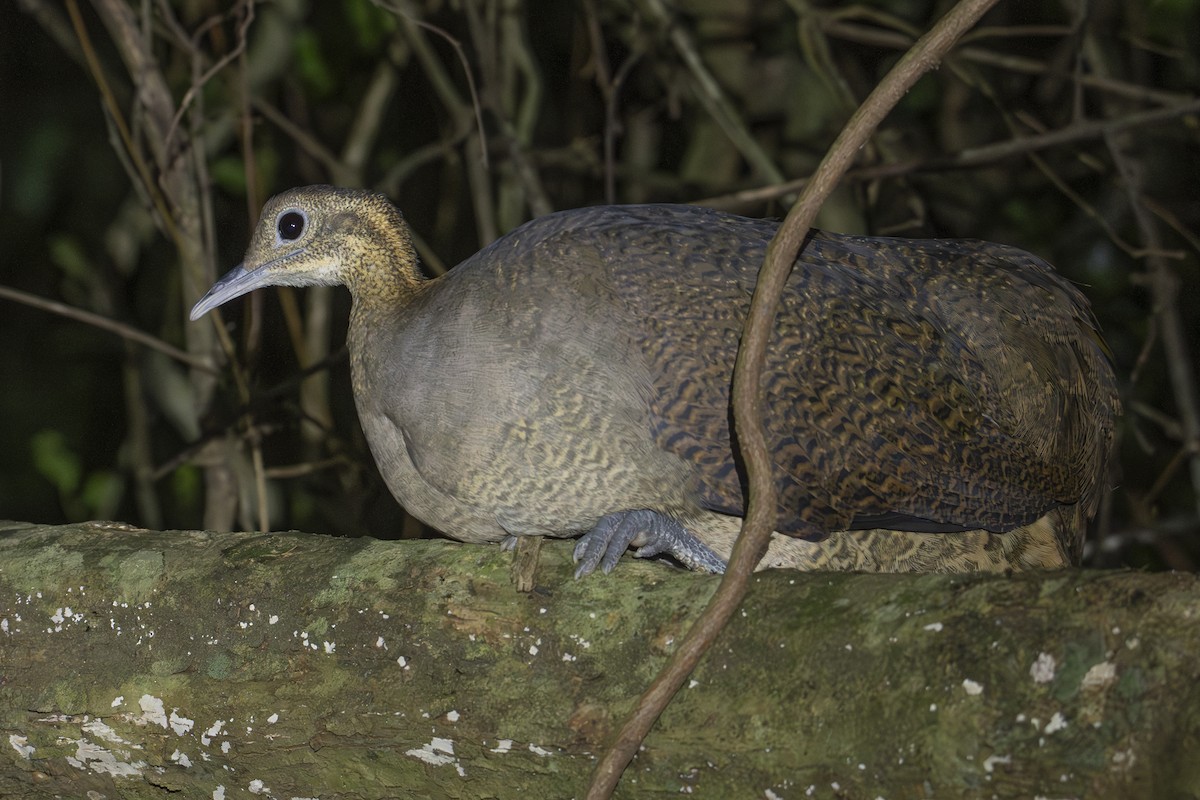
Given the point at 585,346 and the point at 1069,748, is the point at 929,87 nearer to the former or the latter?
the point at 585,346

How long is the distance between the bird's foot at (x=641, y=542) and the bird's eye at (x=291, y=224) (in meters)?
0.98

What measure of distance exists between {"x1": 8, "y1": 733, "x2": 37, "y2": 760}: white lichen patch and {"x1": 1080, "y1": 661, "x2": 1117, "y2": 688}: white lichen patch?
56.3 inches

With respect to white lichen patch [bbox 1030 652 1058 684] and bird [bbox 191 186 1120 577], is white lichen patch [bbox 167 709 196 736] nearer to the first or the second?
bird [bbox 191 186 1120 577]

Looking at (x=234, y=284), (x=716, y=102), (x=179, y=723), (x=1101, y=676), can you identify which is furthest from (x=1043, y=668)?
(x=716, y=102)

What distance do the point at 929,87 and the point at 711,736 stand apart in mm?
3656

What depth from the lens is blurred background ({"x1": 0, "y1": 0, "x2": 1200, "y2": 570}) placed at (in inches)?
157

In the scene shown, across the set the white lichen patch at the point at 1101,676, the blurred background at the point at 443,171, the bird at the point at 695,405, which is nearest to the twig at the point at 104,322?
the blurred background at the point at 443,171

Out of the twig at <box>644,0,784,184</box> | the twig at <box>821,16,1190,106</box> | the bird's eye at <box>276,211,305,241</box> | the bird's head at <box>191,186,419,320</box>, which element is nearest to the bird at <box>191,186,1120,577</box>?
the bird's head at <box>191,186,419,320</box>

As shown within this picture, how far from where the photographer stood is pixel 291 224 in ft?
9.07

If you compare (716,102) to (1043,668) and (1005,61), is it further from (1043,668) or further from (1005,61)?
(1043,668)

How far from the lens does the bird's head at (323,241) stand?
9.04ft

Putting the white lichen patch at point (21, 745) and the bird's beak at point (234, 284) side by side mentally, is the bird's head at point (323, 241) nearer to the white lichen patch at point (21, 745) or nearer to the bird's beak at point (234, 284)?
the bird's beak at point (234, 284)

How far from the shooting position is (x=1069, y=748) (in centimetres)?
140

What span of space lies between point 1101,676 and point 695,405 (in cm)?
96
